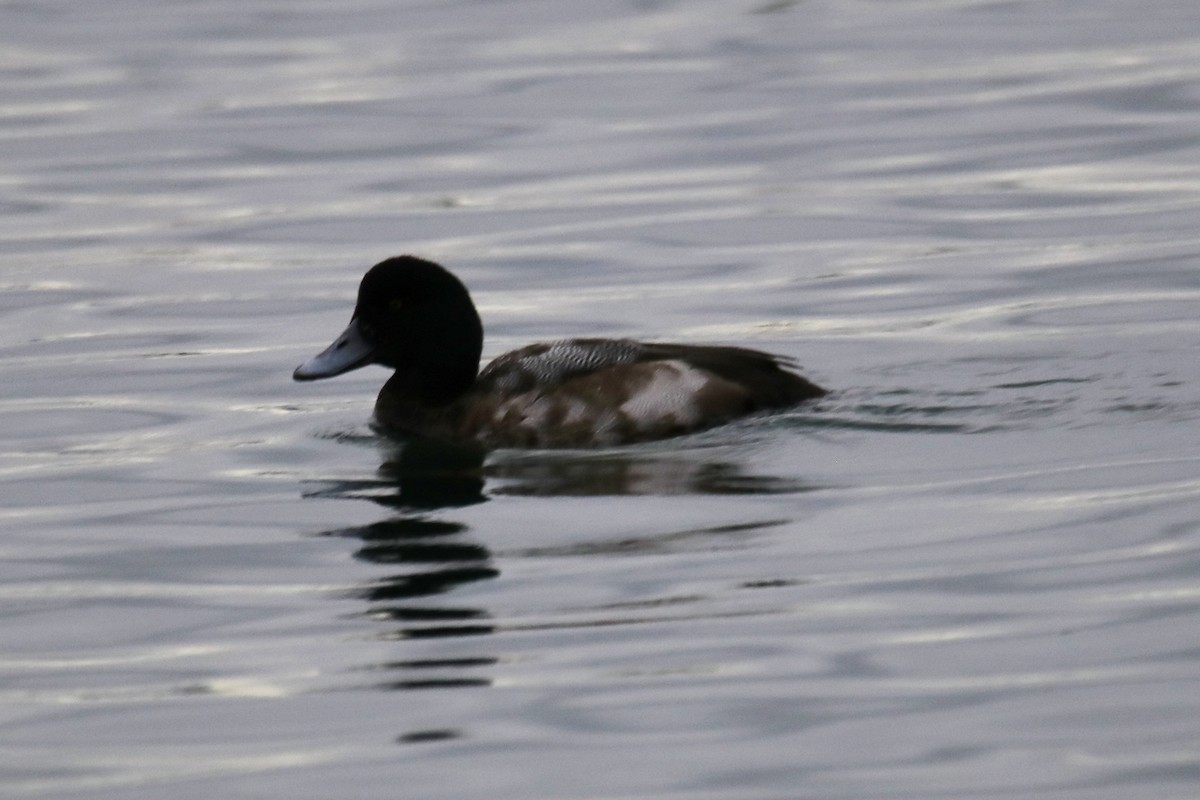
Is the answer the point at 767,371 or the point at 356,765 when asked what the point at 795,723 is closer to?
the point at 356,765

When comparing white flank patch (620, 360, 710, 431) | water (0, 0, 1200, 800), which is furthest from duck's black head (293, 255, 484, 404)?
white flank patch (620, 360, 710, 431)

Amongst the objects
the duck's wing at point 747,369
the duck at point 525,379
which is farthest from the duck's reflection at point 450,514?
the duck's wing at point 747,369

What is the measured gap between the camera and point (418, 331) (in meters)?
9.62

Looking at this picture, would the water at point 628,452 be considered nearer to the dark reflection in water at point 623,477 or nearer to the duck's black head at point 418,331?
the dark reflection in water at point 623,477

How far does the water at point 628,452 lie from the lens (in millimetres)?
5883

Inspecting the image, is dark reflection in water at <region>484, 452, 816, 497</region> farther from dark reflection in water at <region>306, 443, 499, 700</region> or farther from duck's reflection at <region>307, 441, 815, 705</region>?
dark reflection in water at <region>306, 443, 499, 700</region>

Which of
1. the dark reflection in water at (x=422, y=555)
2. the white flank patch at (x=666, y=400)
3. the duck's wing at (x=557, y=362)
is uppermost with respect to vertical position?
the duck's wing at (x=557, y=362)

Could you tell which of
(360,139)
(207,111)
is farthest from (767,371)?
(207,111)

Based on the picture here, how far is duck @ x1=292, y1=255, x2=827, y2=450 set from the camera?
359 inches

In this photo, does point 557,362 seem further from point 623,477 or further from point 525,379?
point 623,477

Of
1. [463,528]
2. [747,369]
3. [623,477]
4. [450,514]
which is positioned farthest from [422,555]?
[747,369]

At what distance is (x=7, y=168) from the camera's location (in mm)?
17109

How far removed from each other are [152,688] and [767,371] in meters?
3.54

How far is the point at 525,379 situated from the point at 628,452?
0.58 metres
